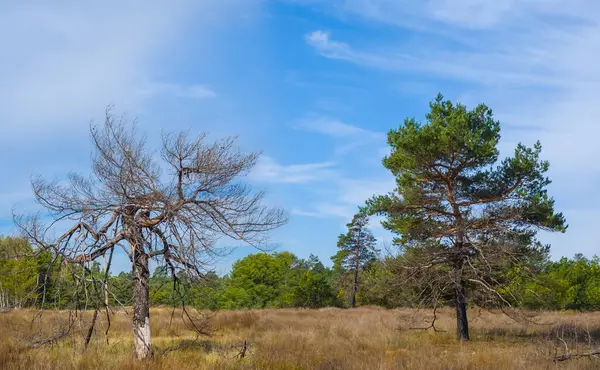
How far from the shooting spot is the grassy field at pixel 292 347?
10.4 meters

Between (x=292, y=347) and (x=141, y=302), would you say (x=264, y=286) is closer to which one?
(x=292, y=347)

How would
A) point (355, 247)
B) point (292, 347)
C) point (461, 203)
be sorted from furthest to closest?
point (355, 247), point (461, 203), point (292, 347)

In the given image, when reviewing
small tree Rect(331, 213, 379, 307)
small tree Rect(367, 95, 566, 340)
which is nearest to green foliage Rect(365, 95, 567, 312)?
small tree Rect(367, 95, 566, 340)

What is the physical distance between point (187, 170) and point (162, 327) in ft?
34.4

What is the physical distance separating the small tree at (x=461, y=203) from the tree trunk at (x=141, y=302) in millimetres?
9822

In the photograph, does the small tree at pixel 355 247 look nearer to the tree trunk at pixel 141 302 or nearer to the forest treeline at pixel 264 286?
the forest treeline at pixel 264 286

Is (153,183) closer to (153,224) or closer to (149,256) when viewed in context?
(153,224)

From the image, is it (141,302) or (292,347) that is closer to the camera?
(141,302)

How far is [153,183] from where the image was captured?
1212 centimetres

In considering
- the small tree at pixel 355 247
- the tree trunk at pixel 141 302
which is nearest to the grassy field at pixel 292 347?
the tree trunk at pixel 141 302

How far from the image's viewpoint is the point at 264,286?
60438mm

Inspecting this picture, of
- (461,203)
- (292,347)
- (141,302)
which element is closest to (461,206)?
(461,203)

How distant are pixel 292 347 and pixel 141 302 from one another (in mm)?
4939

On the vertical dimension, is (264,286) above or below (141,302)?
below
